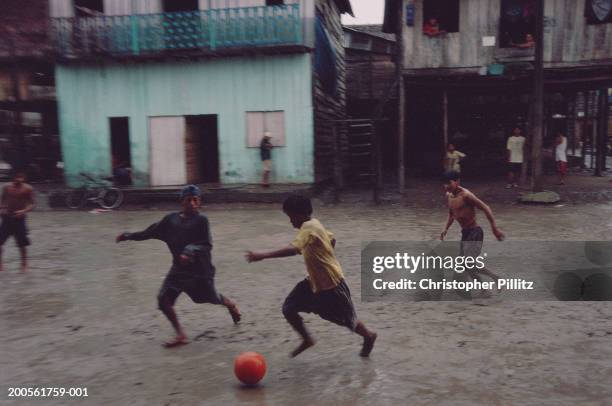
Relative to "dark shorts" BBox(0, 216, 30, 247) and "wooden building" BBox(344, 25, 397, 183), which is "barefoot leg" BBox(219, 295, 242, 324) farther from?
"wooden building" BBox(344, 25, 397, 183)

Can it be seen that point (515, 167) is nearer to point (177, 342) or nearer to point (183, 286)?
point (183, 286)

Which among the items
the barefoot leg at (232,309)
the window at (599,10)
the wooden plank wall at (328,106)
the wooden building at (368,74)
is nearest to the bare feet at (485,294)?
the barefoot leg at (232,309)

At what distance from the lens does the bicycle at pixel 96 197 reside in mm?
14757

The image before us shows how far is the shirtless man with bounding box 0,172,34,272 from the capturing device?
7809 mm

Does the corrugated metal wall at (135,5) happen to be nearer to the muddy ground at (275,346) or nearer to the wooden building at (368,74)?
the wooden building at (368,74)

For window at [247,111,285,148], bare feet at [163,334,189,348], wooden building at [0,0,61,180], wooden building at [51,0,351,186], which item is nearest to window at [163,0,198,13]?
wooden building at [51,0,351,186]

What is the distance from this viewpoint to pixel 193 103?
1566cm

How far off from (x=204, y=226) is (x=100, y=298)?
8.28ft

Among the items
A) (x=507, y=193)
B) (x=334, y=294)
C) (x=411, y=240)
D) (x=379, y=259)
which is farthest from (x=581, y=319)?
(x=507, y=193)

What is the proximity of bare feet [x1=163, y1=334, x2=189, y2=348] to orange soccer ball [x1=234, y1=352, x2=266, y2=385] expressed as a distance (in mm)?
1140

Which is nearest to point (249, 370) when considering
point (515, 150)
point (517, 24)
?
point (515, 150)

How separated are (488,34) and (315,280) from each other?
13.4 m

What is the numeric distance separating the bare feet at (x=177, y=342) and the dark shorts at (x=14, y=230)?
444 centimetres

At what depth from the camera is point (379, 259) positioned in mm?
8430
